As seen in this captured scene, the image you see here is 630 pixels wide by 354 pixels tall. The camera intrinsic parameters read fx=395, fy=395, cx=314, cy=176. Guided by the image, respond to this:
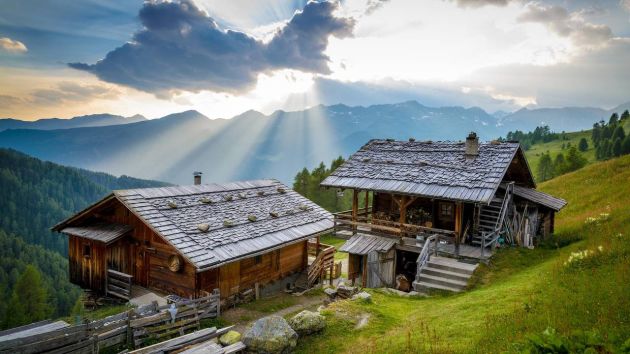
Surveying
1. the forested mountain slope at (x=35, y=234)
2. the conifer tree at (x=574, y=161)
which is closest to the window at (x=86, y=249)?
the forested mountain slope at (x=35, y=234)

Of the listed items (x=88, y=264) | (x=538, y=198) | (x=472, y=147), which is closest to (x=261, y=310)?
(x=88, y=264)

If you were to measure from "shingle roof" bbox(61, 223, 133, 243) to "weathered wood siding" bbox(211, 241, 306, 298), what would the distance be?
4877mm

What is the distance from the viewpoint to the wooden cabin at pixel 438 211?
19.5 m

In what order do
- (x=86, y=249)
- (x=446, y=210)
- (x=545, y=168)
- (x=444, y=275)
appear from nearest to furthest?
(x=444, y=275) < (x=86, y=249) < (x=446, y=210) < (x=545, y=168)

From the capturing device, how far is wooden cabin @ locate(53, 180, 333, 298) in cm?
1728

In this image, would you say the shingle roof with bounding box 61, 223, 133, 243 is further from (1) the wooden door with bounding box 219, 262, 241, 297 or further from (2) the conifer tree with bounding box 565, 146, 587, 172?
(2) the conifer tree with bounding box 565, 146, 587, 172

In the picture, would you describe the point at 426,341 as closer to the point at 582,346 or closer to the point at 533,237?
the point at 582,346

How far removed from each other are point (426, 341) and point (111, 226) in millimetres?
→ 16111

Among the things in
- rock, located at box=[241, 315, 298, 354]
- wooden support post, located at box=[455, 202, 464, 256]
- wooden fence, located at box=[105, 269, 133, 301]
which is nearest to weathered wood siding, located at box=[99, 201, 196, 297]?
wooden fence, located at box=[105, 269, 133, 301]

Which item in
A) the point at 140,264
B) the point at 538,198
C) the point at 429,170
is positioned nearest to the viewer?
the point at 140,264

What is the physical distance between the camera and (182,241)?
54.6 feet

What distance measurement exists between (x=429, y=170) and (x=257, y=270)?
11.0m

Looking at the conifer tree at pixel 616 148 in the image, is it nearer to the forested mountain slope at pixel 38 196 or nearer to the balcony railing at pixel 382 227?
the balcony railing at pixel 382 227

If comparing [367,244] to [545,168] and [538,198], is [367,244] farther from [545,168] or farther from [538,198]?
[545,168]
